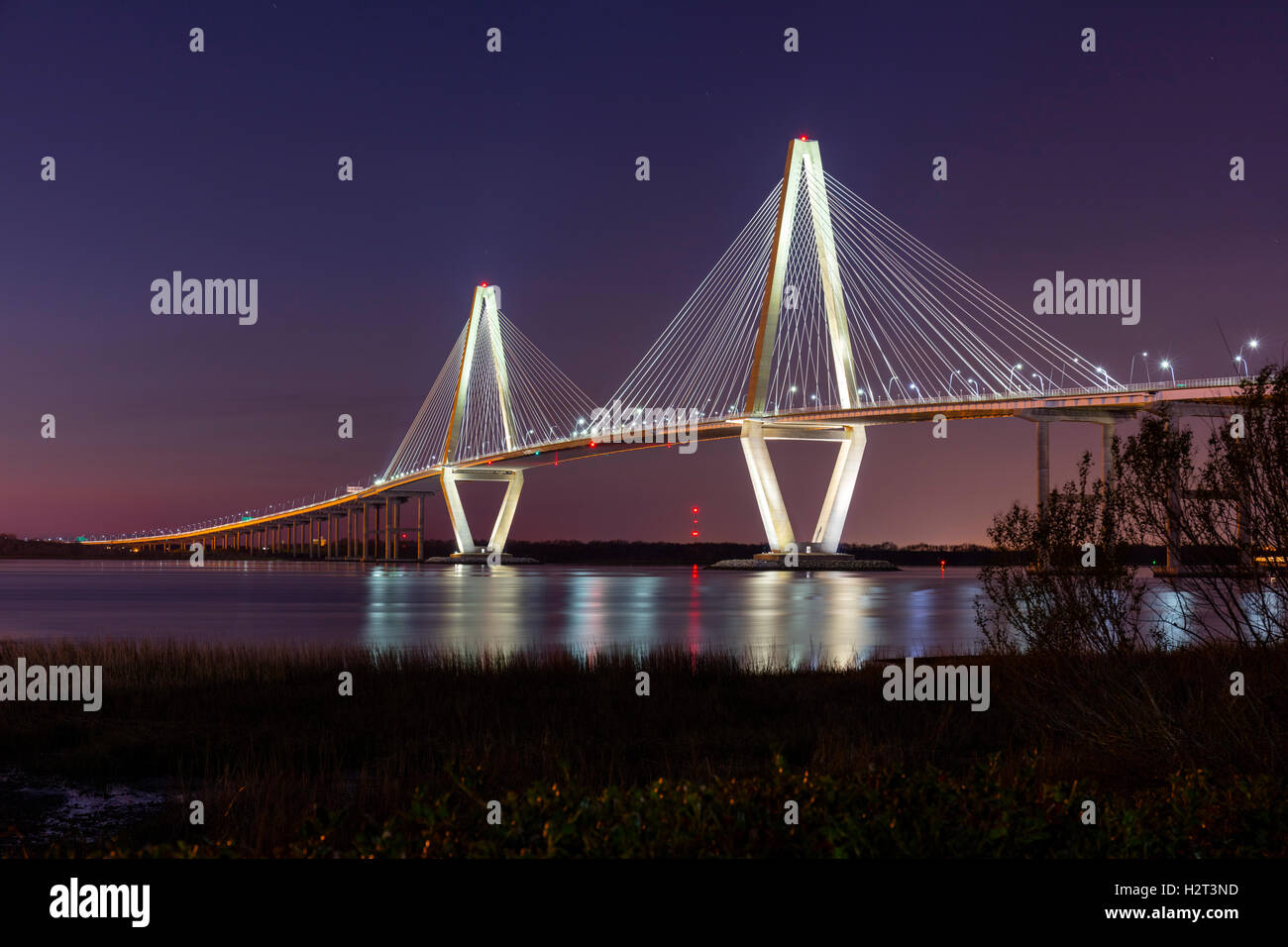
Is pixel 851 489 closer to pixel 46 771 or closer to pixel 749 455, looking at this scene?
pixel 749 455

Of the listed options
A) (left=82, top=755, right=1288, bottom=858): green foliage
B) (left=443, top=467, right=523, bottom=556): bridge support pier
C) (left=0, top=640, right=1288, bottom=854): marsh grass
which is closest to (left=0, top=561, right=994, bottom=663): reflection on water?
(left=0, top=640, right=1288, bottom=854): marsh grass

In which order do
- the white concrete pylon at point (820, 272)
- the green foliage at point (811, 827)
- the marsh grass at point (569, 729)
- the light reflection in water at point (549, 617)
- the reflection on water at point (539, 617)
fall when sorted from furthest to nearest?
the white concrete pylon at point (820, 272) → the reflection on water at point (539, 617) → the light reflection in water at point (549, 617) → the marsh grass at point (569, 729) → the green foliage at point (811, 827)

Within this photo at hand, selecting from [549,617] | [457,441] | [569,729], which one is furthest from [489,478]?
[569,729]

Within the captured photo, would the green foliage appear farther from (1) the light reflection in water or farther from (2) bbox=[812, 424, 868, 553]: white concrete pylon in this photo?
(2) bbox=[812, 424, 868, 553]: white concrete pylon

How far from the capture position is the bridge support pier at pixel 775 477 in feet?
236

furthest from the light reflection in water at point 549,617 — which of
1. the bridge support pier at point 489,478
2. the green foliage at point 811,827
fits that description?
the bridge support pier at point 489,478

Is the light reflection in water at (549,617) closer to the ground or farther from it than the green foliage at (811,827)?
closer to the ground

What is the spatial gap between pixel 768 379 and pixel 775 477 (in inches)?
279

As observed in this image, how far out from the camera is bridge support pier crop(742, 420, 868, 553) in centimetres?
7200

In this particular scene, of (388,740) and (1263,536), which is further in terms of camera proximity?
(388,740)

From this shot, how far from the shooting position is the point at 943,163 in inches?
1292

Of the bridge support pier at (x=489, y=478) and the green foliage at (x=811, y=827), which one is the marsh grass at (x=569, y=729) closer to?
the green foliage at (x=811, y=827)

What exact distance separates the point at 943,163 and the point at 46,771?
29.2 metres
